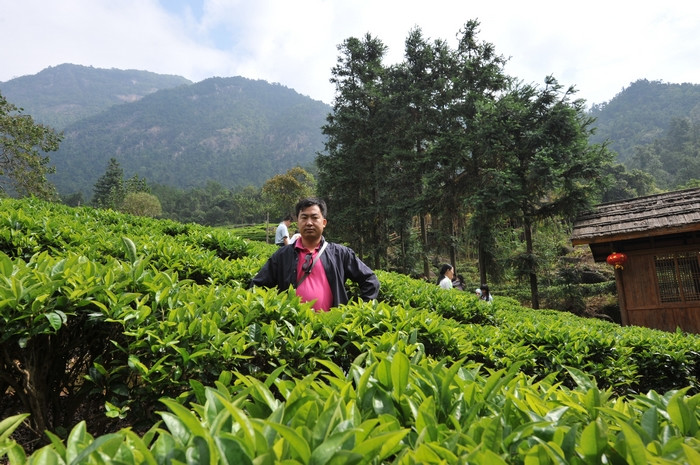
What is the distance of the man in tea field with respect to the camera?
10.7 feet

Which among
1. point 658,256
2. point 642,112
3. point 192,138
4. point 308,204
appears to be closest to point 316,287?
point 308,204

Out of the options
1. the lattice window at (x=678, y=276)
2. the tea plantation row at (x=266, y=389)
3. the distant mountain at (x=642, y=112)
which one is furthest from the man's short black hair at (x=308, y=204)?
the distant mountain at (x=642, y=112)

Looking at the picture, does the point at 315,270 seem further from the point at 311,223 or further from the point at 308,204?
the point at 308,204

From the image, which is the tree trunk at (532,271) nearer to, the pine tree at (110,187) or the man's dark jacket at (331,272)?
the man's dark jacket at (331,272)

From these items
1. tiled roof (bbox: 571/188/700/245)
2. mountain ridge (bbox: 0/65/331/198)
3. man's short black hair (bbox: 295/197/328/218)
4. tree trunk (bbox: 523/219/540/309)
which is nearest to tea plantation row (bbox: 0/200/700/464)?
man's short black hair (bbox: 295/197/328/218)

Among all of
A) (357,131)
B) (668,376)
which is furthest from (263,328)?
(357,131)

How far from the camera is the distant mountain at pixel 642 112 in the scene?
234 ft

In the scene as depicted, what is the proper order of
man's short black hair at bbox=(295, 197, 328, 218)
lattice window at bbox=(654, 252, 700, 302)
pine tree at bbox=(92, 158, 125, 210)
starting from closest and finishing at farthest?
man's short black hair at bbox=(295, 197, 328, 218) → lattice window at bbox=(654, 252, 700, 302) → pine tree at bbox=(92, 158, 125, 210)

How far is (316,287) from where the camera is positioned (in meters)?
3.24

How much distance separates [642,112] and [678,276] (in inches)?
3680

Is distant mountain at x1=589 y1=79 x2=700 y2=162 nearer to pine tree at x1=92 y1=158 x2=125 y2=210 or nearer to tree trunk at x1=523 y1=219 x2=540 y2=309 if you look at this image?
tree trunk at x1=523 y1=219 x2=540 y2=309

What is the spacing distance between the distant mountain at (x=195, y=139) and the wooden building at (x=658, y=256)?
10333 centimetres

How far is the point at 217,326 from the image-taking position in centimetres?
197

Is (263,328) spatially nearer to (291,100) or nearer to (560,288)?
(560,288)
